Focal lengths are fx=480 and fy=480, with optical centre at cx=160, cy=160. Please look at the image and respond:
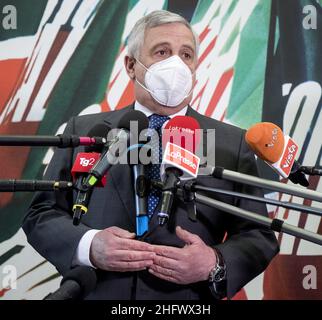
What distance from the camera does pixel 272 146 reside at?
48.0 inches

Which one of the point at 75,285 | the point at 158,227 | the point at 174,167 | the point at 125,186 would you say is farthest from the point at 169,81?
the point at 75,285

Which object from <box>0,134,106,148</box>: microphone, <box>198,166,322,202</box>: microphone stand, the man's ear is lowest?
<box>198,166,322,202</box>: microphone stand

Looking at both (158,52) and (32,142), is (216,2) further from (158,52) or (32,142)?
(32,142)

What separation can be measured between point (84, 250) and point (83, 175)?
0.46 meters

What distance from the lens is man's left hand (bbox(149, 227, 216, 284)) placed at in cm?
148

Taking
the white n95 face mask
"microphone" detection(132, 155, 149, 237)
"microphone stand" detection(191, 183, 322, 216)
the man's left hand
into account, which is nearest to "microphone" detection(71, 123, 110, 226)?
"microphone" detection(132, 155, 149, 237)

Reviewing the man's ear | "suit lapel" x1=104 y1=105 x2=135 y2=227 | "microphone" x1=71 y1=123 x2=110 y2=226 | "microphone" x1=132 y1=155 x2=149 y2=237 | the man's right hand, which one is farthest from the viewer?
the man's ear

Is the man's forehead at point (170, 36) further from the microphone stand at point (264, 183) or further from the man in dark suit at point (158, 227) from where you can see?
the microphone stand at point (264, 183)

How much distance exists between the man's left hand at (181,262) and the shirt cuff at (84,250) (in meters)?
0.22

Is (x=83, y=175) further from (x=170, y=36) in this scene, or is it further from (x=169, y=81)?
(x=170, y=36)

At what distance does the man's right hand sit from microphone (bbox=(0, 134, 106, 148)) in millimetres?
382

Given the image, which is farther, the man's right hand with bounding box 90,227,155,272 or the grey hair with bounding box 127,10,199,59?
the grey hair with bounding box 127,10,199,59

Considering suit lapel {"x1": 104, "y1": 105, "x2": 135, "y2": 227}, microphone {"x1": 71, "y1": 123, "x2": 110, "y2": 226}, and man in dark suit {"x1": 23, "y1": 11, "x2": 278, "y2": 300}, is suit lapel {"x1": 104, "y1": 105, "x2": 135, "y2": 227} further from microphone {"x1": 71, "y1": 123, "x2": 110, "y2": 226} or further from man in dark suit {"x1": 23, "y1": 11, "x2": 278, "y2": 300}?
microphone {"x1": 71, "y1": 123, "x2": 110, "y2": 226}
